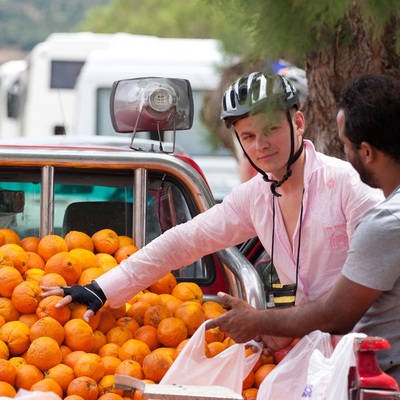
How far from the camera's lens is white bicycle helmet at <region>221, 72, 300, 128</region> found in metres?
3.59

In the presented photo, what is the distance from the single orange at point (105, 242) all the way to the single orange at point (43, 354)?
0.82m

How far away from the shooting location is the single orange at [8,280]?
4211mm

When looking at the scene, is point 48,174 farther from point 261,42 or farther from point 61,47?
point 61,47

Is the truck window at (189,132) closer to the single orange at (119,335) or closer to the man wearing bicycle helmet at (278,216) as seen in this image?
the man wearing bicycle helmet at (278,216)

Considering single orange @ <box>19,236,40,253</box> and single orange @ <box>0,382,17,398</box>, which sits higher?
single orange @ <box>19,236,40,253</box>

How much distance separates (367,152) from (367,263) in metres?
0.43

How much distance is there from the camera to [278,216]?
4.19 metres

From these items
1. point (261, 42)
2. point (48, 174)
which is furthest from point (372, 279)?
point (48, 174)

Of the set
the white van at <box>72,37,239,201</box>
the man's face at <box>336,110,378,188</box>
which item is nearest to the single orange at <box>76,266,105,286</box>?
the man's face at <box>336,110,378,188</box>

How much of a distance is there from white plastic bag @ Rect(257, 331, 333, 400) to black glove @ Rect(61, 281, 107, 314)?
0.86 metres

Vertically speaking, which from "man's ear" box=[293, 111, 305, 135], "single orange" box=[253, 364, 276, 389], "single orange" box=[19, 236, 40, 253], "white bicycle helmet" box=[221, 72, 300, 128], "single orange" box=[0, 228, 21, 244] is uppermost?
"white bicycle helmet" box=[221, 72, 300, 128]

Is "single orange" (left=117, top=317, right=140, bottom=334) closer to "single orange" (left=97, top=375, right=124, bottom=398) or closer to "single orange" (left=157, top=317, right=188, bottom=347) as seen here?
"single orange" (left=157, top=317, right=188, bottom=347)

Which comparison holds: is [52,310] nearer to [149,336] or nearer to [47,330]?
[47,330]

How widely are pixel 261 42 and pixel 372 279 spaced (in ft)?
Result: 4.94
